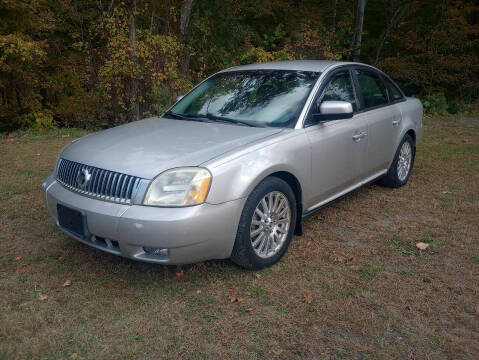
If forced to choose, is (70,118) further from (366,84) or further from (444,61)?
(444,61)

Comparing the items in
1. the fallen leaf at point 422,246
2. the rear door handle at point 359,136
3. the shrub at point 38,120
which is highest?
the rear door handle at point 359,136

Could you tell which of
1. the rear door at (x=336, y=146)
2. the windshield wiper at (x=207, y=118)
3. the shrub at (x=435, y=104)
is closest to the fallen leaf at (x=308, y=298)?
the rear door at (x=336, y=146)

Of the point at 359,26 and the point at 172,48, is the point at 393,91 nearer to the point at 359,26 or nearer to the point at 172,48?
the point at 172,48

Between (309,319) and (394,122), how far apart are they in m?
3.09

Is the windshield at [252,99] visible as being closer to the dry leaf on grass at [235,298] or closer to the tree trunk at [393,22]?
the dry leaf on grass at [235,298]

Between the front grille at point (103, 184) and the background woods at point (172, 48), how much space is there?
7213 mm

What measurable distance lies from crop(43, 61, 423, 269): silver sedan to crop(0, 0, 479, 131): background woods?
248 inches

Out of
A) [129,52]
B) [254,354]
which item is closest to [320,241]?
[254,354]

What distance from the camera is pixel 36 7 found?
37.5 feet

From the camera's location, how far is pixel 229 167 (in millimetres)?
3238

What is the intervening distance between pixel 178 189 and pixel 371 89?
296 cm

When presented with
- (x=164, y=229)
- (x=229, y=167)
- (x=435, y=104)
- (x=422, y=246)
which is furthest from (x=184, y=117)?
(x=435, y=104)

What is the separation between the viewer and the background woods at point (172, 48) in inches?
419

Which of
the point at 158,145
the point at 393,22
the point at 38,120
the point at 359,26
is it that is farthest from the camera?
the point at 359,26
